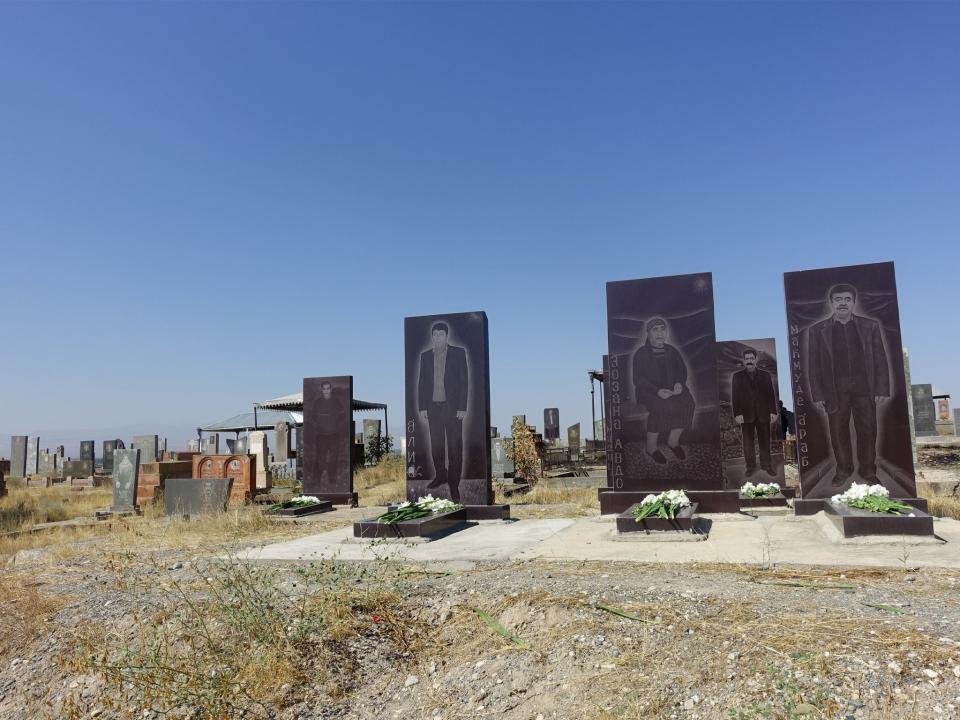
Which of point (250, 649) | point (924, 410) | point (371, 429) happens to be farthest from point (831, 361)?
point (371, 429)

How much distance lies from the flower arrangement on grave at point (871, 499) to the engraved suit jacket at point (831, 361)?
1313mm

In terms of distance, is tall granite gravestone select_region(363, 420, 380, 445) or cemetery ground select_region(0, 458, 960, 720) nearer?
cemetery ground select_region(0, 458, 960, 720)

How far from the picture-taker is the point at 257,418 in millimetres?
31625

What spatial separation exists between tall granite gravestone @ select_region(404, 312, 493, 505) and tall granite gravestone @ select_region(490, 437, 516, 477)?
8647mm

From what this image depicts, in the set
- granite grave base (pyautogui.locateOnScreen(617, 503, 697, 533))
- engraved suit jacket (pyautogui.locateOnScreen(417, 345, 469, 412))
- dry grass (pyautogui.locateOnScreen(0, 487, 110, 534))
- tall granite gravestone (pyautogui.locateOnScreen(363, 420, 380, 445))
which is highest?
engraved suit jacket (pyautogui.locateOnScreen(417, 345, 469, 412))

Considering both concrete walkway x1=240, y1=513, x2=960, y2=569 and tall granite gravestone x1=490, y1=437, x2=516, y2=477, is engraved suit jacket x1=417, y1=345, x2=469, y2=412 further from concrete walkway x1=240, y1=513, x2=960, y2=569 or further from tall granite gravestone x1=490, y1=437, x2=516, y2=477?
tall granite gravestone x1=490, y1=437, x2=516, y2=477

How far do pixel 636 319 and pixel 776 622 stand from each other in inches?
269

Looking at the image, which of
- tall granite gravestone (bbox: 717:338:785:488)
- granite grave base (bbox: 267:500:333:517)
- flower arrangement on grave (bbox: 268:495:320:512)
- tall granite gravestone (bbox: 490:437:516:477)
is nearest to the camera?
granite grave base (bbox: 267:500:333:517)

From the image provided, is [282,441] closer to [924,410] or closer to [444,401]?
[444,401]

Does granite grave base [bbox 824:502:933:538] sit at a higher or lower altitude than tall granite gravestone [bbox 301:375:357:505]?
lower

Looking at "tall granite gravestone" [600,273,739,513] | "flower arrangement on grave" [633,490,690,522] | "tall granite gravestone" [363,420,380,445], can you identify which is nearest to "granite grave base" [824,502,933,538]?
"flower arrangement on grave" [633,490,690,522]

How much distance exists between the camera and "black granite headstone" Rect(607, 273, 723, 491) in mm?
9977

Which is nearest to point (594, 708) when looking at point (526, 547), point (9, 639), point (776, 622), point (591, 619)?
point (591, 619)

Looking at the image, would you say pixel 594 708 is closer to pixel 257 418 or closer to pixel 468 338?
pixel 468 338
